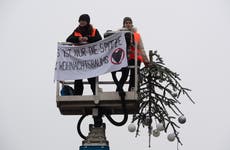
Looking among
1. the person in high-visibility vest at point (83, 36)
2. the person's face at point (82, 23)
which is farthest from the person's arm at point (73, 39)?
the person's face at point (82, 23)

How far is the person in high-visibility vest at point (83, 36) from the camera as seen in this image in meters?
12.0

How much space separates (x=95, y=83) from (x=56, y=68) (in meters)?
0.82

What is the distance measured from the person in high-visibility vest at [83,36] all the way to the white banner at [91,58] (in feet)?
0.30

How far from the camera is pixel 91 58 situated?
41.1ft

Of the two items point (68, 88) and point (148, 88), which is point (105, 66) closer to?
point (68, 88)

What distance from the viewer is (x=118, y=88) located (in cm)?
1180

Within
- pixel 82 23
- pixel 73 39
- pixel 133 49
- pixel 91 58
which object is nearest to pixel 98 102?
pixel 91 58

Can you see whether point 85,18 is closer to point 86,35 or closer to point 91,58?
point 86,35

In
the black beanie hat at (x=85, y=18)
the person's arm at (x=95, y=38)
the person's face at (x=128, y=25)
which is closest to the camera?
the black beanie hat at (x=85, y=18)

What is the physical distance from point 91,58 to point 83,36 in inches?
18.8

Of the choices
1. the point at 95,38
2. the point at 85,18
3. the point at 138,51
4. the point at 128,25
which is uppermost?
the point at 85,18

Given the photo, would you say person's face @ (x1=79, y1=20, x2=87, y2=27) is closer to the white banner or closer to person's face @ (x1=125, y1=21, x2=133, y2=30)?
the white banner

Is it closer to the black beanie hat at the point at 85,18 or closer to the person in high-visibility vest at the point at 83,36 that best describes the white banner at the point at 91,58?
the person in high-visibility vest at the point at 83,36

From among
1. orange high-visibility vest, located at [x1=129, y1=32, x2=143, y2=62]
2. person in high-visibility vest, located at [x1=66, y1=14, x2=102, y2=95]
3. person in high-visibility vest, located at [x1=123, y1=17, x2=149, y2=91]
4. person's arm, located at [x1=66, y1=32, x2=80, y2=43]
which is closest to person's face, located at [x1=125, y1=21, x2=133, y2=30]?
person in high-visibility vest, located at [x1=123, y1=17, x2=149, y2=91]
